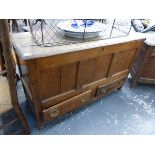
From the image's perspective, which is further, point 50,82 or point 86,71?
point 86,71

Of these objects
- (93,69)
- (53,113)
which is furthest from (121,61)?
(53,113)

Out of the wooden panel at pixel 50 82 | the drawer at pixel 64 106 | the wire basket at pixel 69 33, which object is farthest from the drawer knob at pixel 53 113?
the wire basket at pixel 69 33

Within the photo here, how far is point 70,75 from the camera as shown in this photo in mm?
1091

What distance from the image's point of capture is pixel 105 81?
141 cm

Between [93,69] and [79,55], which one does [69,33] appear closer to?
[79,55]

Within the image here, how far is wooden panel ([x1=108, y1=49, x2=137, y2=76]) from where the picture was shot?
4.28 feet

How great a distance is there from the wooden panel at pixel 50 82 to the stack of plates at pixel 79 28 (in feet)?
0.91

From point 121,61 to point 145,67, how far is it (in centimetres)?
45

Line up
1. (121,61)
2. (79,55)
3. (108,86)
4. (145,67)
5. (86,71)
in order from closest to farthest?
(79,55), (86,71), (121,61), (108,86), (145,67)

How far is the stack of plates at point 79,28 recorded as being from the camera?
3.40 ft

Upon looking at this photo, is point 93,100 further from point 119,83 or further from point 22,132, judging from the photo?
point 22,132

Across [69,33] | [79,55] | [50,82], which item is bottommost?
[50,82]
